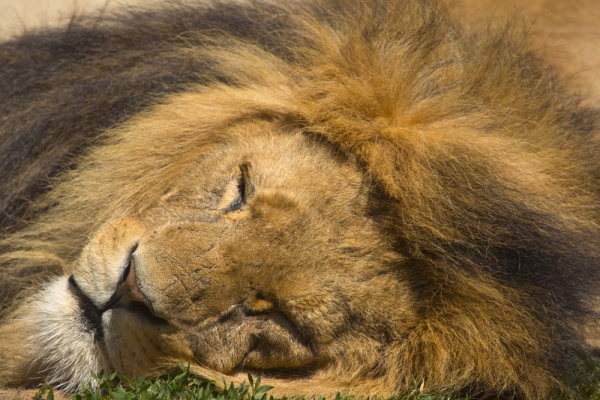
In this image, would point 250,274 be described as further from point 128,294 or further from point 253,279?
point 128,294

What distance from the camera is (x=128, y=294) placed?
8.09ft

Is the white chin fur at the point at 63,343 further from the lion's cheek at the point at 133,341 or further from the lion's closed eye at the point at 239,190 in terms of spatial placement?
the lion's closed eye at the point at 239,190

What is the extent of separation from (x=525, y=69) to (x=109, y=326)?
2.07 m

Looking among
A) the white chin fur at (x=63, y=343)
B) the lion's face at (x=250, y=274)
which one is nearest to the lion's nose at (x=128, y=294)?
the lion's face at (x=250, y=274)

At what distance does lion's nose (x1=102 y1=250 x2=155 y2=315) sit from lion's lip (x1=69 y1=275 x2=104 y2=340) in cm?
8

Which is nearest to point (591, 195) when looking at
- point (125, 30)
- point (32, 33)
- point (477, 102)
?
point (477, 102)

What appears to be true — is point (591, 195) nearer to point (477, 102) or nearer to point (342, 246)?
point (477, 102)

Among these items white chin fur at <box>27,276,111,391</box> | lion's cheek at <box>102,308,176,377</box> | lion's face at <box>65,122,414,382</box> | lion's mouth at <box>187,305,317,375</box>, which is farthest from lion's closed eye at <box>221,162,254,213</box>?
white chin fur at <box>27,276,111,391</box>

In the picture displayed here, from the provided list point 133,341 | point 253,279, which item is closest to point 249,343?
point 253,279

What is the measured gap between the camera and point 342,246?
8.61ft

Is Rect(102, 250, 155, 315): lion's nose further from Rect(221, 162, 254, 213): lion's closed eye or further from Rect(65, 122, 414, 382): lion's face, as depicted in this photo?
Rect(221, 162, 254, 213): lion's closed eye

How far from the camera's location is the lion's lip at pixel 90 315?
2.60 m

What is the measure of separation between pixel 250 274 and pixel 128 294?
0.40 metres

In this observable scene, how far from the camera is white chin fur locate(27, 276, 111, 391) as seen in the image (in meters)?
2.63
